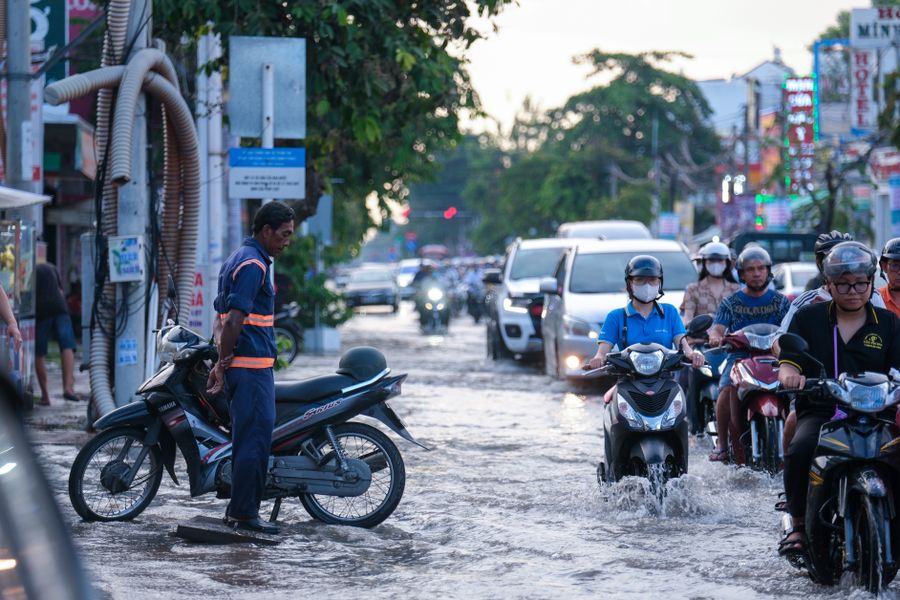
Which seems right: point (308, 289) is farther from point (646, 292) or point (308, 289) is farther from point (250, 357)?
point (250, 357)

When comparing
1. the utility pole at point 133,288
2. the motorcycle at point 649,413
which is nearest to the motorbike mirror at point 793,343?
the motorcycle at point 649,413

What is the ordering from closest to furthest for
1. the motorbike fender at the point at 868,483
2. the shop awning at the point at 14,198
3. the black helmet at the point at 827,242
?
1. the motorbike fender at the point at 868,483
2. the black helmet at the point at 827,242
3. the shop awning at the point at 14,198

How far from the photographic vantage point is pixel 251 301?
7.64 m

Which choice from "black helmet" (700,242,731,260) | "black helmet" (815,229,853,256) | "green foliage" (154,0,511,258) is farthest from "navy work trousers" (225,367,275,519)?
"green foliage" (154,0,511,258)

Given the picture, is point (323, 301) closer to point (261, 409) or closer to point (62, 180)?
point (62, 180)

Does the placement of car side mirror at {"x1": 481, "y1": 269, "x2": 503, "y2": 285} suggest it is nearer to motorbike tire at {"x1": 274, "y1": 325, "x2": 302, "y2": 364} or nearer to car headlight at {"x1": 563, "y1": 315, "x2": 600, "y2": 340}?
motorbike tire at {"x1": 274, "y1": 325, "x2": 302, "y2": 364}

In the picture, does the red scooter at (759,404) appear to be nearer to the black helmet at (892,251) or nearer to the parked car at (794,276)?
the black helmet at (892,251)

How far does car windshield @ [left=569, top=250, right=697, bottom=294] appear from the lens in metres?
17.6

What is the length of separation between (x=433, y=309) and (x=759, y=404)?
25.6 metres

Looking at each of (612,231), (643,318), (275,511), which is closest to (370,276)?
(612,231)

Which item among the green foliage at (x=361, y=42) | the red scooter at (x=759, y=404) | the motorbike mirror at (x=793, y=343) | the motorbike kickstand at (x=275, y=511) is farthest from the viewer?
the green foliage at (x=361, y=42)

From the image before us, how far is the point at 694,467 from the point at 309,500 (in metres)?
3.56

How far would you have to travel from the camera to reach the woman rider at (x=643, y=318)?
9039mm

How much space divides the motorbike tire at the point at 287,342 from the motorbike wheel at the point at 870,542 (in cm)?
1458
